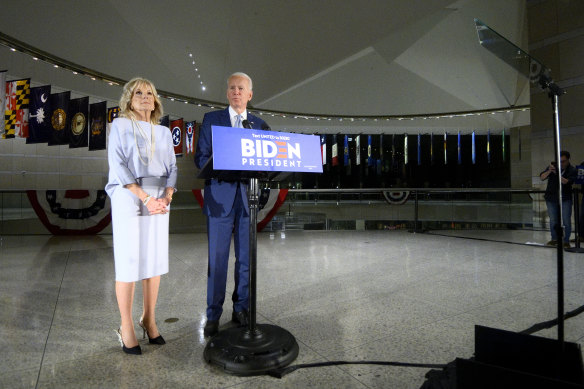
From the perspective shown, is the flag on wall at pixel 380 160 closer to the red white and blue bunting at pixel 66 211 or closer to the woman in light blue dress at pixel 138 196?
the red white and blue bunting at pixel 66 211

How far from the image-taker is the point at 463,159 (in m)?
20.2

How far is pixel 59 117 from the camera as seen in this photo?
33.2ft

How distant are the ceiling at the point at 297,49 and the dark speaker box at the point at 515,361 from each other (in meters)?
7.15

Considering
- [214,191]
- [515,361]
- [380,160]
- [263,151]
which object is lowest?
[515,361]

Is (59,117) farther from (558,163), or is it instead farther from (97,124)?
(558,163)

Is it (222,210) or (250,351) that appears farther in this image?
(222,210)

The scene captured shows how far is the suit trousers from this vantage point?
6.93ft

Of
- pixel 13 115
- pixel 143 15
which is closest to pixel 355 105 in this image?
pixel 143 15

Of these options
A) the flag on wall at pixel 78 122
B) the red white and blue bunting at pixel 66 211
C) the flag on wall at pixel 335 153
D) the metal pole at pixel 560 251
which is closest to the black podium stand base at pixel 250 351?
the metal pole at pixel 560 251

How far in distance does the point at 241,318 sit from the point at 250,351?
504 mm

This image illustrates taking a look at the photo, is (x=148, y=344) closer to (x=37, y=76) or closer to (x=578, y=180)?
(x=578, y=180)

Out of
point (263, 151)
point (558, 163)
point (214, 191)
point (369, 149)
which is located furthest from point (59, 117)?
point (369, 149)

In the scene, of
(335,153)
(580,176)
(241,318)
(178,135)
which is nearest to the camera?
(241,318)

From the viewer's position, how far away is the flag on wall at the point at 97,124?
35.8ft
